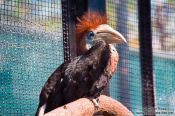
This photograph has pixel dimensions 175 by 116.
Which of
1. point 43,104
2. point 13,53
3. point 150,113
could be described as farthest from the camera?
point 150,113

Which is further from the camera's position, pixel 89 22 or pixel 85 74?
pixel 89 22

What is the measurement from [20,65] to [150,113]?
708 mm

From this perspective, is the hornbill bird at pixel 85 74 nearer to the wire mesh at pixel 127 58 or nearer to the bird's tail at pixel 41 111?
the bird's tail at pixel 41 111

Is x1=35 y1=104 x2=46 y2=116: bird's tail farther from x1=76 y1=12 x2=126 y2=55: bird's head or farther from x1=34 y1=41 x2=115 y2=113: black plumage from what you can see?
x1=76 y1=12 x2=126 y2=55: bird's head

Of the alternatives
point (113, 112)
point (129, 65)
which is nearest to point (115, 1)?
point (129, 65)

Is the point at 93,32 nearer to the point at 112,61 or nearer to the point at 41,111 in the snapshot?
the point at 112,61

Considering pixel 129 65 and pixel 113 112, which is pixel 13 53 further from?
pixel 129 65

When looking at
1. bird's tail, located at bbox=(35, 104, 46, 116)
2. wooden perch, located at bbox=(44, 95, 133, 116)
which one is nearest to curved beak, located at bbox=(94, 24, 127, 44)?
wooden perch, located at bbox=(44, 95, 133, 116)

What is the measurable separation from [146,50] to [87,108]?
3.04 feet

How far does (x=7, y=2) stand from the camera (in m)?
2.62

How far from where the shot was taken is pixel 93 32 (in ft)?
8.43

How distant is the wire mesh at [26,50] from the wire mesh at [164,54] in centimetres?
65

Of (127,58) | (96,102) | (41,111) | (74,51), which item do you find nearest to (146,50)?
(127,58)

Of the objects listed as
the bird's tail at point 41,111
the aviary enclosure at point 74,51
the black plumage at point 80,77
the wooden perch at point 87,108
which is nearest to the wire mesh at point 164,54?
the aviary enclosure at point 74,51
